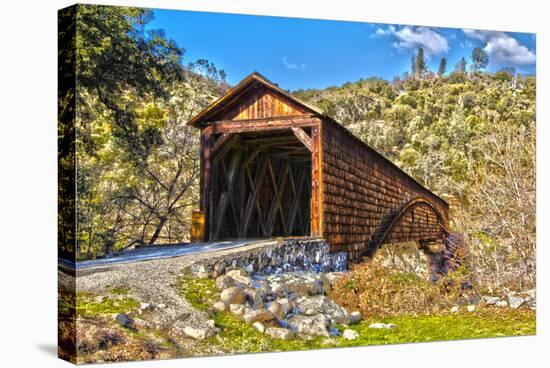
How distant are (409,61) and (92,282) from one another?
21.9ft

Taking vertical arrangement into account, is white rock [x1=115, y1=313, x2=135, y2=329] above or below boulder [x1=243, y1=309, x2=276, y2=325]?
above

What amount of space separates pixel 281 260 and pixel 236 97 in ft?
9.39

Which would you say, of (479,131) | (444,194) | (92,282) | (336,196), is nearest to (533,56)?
(479,131)

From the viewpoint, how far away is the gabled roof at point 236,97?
11.0 m

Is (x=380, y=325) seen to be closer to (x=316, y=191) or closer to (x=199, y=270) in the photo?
(x=316, y=191)

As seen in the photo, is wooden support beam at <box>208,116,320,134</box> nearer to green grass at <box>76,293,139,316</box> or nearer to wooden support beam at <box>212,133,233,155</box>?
wooden support beam at <box>212,133,233,155</box>

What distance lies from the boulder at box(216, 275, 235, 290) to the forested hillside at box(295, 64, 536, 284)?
380cm

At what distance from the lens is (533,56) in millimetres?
12180

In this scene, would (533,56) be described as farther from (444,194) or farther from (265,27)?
(265,27)

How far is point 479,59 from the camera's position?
39.5ft

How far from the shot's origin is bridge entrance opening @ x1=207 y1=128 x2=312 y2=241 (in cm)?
1249

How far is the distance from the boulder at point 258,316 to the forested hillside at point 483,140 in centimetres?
405

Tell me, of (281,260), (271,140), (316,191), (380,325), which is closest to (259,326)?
(281,260)

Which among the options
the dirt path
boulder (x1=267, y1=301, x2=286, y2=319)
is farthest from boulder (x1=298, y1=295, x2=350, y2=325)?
the dirt path
